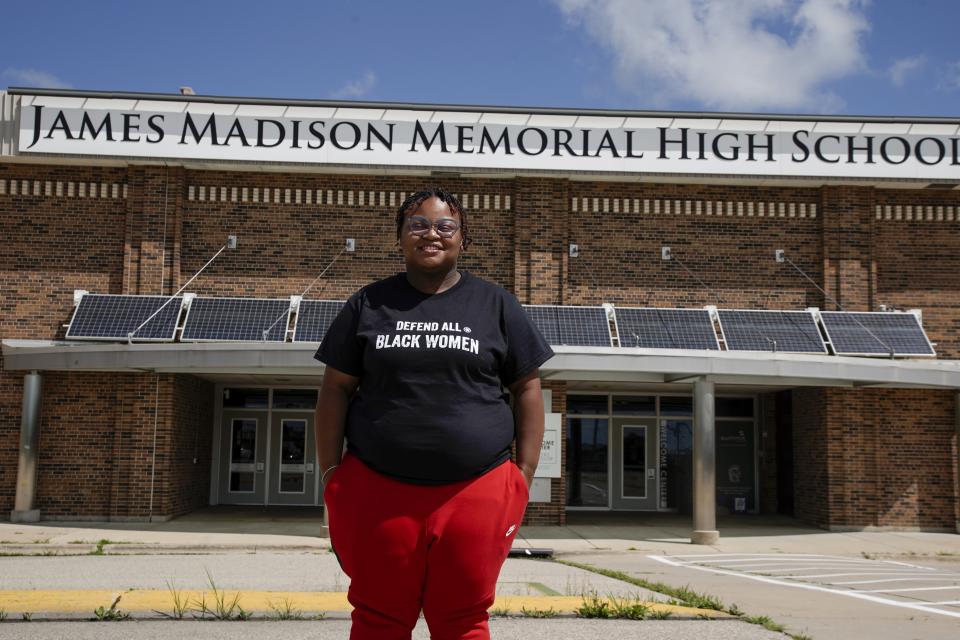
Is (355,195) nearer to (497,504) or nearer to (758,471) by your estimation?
(758,471)

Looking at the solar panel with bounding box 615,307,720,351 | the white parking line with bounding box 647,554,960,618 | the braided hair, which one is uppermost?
the solar panel with bounding box 615,307,720,351

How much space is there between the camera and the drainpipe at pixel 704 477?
1405 cm

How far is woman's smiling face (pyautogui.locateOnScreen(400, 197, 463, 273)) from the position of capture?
3186mm

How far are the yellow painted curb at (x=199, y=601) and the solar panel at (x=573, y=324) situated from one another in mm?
9047

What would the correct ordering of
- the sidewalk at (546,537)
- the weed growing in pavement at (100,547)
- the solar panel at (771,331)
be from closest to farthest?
1. the weed growing in pavement at (100,547)
2. the sidewalk at (546,537)
3. the solar panel at (771,331)

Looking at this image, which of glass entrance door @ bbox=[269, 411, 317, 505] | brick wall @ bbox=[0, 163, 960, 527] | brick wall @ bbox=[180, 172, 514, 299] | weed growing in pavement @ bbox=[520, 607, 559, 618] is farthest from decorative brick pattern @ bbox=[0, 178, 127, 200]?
weed growing in pavement @ bbox=[520, 607, 559, 618]

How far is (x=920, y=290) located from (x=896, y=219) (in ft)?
4.64

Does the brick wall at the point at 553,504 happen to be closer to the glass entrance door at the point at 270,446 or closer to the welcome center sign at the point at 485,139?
the welcome center sign at the point at 485,139

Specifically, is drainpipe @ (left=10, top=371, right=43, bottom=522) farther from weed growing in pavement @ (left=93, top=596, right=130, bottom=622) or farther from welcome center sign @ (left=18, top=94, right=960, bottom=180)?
weed growing in pavement @ (left=93, top=596, right=130, bottom=622)

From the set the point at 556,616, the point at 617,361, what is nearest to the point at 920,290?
the point at 617,361

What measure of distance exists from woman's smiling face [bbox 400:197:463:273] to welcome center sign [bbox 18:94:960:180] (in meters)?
13.9

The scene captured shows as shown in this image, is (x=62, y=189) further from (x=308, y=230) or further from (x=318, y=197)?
(x=318, y=197)

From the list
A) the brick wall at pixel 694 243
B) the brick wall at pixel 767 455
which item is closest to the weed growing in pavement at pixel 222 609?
the brick wall at pixel 694 243

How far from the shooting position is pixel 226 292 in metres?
17.1
